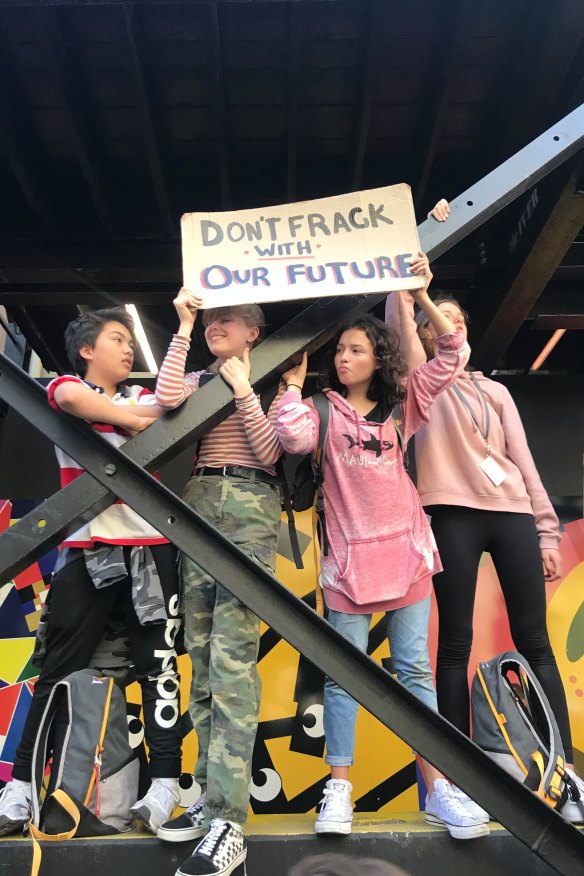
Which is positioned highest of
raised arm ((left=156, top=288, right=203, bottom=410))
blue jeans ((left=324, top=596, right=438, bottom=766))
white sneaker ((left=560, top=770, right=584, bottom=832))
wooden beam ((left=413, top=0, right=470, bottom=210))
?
wooden beam ((left=413, top=0, right=470, bottom=210))

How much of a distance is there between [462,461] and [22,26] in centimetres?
243

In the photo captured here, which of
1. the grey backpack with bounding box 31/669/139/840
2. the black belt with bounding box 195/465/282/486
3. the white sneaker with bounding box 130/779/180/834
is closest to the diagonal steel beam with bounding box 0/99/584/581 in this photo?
the black belt with bounding box 195/465/282/486

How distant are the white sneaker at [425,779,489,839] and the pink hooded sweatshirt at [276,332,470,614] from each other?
578mm

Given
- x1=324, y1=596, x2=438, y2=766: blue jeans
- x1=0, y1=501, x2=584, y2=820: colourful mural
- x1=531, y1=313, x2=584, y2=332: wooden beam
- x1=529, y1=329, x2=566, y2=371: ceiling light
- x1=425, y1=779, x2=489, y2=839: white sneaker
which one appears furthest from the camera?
x1=529, y1=329, x2=566, y2=371: ceiling light

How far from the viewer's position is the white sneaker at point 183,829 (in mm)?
1955

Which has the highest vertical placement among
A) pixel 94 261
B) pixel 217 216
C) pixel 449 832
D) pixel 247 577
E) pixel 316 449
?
pixel 94 261

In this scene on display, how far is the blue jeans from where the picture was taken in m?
2.22

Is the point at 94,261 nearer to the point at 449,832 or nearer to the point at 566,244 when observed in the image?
the point at 566,244

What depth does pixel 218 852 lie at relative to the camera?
1.82 m

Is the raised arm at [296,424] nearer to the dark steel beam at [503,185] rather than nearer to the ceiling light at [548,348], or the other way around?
the dark steel beam at [503,185]

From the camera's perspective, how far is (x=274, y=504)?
2467mm

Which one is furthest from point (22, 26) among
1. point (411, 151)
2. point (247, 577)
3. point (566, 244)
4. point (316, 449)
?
point (566, 244)

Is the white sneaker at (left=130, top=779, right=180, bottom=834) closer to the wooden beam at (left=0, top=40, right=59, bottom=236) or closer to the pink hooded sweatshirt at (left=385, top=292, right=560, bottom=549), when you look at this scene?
the pink hooded sweatshirt at (left=385, top=292, right=560, bottom=549)

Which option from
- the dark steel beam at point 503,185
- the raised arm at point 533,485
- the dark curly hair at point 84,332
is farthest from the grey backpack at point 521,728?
the dark curly hair at point 84,332
